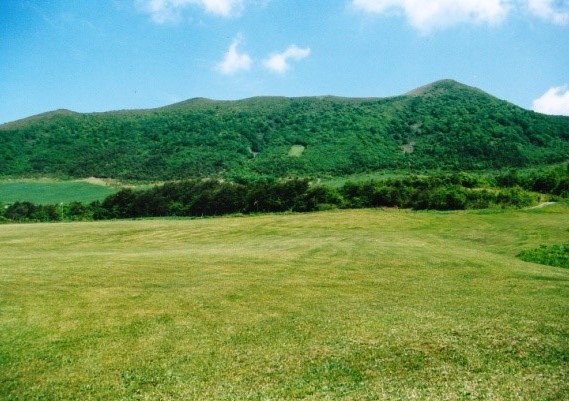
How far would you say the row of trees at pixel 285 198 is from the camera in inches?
3659

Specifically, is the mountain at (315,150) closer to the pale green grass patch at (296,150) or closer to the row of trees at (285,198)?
the pale green grass patch at (296,150)

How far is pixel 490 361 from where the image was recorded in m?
13.1

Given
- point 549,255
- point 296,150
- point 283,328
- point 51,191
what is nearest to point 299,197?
point 549,255

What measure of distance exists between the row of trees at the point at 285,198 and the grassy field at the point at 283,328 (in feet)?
212

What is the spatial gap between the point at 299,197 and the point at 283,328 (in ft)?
282

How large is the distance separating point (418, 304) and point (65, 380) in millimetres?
14000

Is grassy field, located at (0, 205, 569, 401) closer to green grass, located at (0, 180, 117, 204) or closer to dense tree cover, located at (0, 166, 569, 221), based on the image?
dense tree cover, located at (0, 166, 569, 221)

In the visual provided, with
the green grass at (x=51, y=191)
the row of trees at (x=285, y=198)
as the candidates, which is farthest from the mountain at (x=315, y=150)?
the row of trees at (x=285, y=198)

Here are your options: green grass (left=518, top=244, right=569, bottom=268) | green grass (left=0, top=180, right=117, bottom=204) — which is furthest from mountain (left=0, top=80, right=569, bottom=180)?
green grass (left=518, top=244, right=569, bottom=268)

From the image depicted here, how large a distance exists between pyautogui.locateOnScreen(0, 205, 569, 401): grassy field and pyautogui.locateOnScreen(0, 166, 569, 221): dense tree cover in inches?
2537

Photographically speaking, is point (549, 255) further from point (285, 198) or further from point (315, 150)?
point (315, 150)

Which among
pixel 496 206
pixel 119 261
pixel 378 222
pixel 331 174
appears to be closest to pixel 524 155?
pixel 331 174

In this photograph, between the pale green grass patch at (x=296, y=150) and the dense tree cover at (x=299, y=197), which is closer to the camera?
the dense tree cover at (x=299, y=197)

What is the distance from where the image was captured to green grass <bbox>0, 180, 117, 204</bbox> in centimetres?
12988
